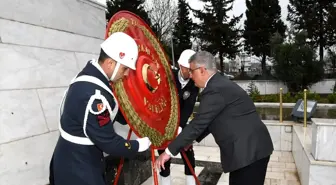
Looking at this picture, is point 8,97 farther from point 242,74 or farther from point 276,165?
point 242,74

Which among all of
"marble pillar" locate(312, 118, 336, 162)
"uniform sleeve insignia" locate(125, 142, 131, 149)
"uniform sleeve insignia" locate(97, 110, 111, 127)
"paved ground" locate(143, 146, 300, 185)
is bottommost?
"paved ground" locate(143, 146, 300, 185)

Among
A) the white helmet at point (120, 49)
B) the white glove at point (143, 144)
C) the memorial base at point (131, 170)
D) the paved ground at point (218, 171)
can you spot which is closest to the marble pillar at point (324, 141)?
the paved ground at point (218, 171)

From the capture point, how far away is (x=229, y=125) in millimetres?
2035

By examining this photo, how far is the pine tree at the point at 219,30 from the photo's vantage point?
86.9ft

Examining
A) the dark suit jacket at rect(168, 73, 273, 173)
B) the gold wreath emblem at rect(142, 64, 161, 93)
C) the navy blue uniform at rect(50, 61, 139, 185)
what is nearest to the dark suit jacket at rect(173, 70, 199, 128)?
the gold wreath emblem at rect(142, 64, 161, 93)

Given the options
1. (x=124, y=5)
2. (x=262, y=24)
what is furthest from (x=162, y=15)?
(x=262, y=24)

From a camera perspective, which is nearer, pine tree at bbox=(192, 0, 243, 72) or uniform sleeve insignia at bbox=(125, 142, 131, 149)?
uniform sleeve insignia at bbox=(125, 142, 131, 149)

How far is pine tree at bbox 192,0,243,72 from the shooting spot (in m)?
26.5

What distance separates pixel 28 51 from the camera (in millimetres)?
2406

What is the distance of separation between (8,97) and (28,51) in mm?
518

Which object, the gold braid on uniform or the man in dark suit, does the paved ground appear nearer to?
the gold braid on uniform

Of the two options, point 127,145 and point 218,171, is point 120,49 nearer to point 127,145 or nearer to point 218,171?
point 127,145

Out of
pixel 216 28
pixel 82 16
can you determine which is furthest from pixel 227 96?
pixel 216 28

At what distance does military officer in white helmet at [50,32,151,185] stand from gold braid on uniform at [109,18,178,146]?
89 millimetres
